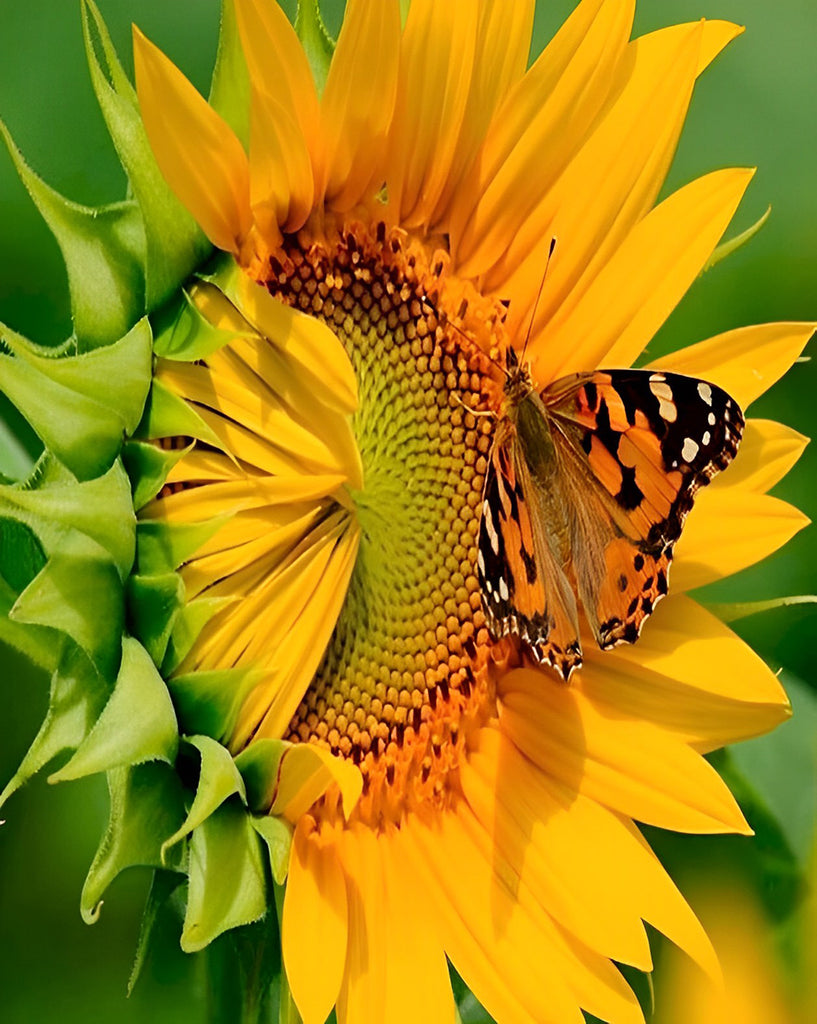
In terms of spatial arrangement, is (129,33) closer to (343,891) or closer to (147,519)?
(147,519)

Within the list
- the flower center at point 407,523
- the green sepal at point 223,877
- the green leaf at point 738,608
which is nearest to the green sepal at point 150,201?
the flower center at point 407,523

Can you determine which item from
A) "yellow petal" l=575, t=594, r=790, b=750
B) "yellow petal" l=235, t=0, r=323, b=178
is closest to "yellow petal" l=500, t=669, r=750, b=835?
"yellow petal" l=575, t=594, r=790, b=750

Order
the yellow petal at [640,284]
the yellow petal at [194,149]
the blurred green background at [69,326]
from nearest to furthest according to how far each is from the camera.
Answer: the yellow petal at [194,149], the yellow petal at [640,284], the blurred green background at [69,326]

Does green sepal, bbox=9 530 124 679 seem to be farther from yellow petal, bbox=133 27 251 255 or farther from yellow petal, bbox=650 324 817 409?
yellow petal, bbox=650 324 817 409

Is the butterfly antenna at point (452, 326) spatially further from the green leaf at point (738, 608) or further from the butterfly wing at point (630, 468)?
the green leaf at point (738, 608)

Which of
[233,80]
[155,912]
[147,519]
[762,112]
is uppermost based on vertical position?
[762,112]

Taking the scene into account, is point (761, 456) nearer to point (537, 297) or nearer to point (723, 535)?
point (723, 535)

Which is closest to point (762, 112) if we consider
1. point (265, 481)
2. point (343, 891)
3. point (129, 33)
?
point (129, 33)
